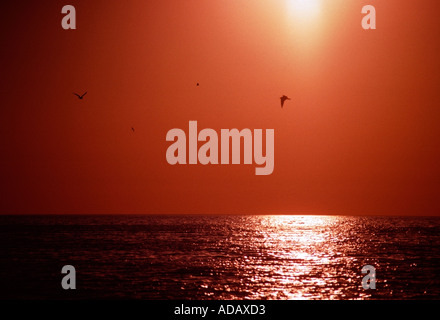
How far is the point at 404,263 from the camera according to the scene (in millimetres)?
65500

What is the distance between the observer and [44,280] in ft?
159

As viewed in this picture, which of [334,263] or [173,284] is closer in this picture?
[173,284]

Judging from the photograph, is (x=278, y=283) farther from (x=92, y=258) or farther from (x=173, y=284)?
(x=92, y=258)

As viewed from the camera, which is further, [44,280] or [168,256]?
[168,256]

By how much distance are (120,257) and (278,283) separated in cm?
2882
